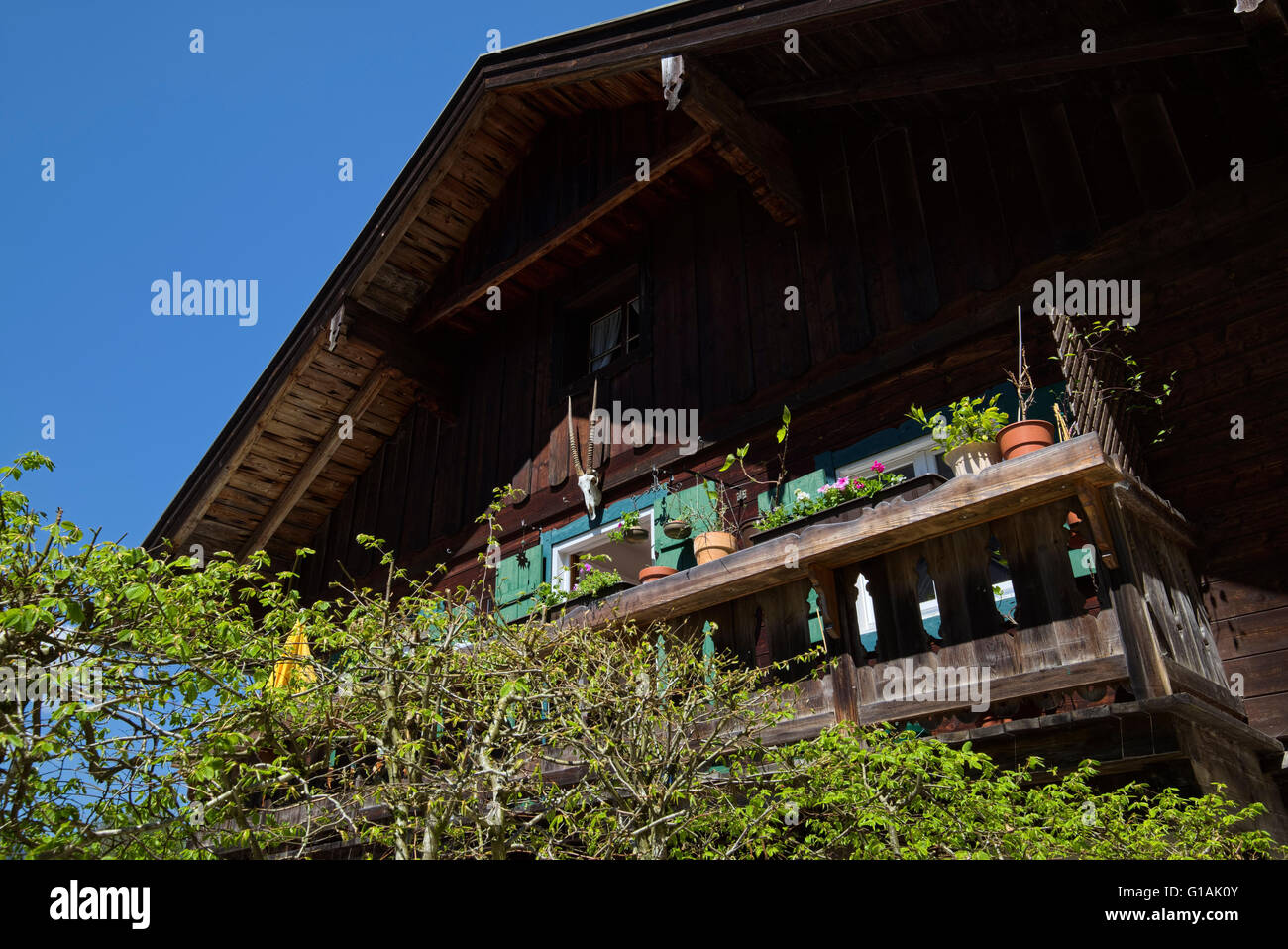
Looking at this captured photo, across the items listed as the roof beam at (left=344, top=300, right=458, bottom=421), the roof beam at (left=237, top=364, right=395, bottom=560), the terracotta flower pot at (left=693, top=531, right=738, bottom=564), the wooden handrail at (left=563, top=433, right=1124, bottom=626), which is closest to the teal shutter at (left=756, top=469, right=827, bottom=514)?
the terracotta flower pot at (left=693, top=531, right=738, bottom=564)

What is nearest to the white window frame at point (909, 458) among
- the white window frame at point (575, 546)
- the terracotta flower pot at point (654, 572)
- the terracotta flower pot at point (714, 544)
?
the terracotta flower pot at point (714, 544)

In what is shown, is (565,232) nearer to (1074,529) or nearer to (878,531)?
(878,531)

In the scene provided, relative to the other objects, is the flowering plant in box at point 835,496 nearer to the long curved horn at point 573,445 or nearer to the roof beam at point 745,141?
the roof beam at point 745,141

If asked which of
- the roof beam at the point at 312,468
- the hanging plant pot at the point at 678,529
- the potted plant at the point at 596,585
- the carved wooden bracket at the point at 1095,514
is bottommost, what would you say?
the carved wooden bracket at the point at 1095,514

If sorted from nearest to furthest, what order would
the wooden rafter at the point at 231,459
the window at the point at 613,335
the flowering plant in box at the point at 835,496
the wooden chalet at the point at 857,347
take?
1. the wooden chalet at the point at 857,347
2. the flowering plant in box at the point at 835,496
3. the window at the point at 613,335
4. the wooden rafter at the point at 231,459

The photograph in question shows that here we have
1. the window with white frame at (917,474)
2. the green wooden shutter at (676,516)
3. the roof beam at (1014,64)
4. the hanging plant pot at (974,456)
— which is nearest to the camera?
the hanging plant pot at (974,456)

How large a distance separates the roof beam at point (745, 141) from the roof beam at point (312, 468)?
580cm

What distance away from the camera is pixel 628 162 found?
11.4 metres

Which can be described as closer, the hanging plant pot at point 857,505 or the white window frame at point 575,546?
the hanging plant pot at point 857,505

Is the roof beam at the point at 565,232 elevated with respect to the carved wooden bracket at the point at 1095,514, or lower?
elevated

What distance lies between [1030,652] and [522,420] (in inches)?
317

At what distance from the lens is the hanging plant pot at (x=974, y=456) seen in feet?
21.3

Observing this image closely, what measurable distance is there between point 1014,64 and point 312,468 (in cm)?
1042
